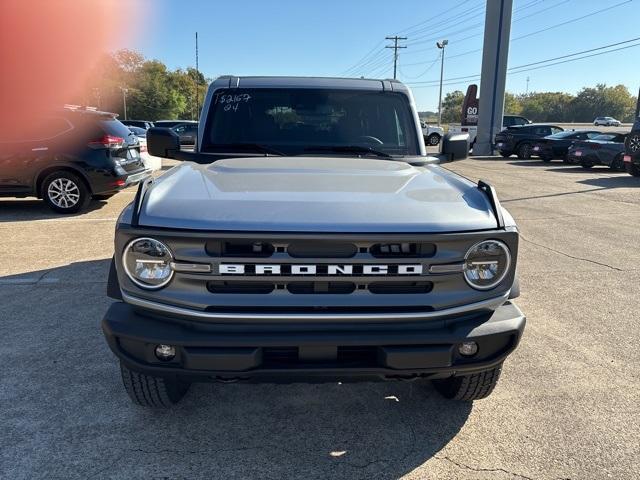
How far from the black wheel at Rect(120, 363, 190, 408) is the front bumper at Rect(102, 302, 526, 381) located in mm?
432

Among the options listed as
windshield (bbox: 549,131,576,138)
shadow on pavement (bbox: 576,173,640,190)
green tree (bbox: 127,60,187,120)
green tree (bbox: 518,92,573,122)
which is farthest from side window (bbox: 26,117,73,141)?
green tree (bbox: 518,92,573,122)

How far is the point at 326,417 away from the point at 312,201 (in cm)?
133

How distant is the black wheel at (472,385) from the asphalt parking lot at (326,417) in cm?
13

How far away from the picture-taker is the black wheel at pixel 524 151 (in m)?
23.0

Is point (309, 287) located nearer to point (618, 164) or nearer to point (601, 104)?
point (618, 164)

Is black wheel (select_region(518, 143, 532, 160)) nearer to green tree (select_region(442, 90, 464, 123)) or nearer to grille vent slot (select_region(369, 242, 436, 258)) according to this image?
grille vent slot (select_region(369, 242, 436, 258))

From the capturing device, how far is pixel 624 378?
3500 millimetres

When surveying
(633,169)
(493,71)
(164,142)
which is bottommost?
(633,169)

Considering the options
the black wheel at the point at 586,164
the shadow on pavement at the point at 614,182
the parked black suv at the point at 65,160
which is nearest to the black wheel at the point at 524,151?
the black wheel at the point at 586,164

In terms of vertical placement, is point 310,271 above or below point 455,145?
below

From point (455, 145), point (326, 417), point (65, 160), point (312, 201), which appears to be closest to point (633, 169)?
point (455, 145)

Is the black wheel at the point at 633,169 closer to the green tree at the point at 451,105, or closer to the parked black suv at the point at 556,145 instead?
the parked black suv at the point at 556,145

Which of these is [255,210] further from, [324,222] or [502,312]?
[502,312]

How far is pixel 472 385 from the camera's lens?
9.49 ft
